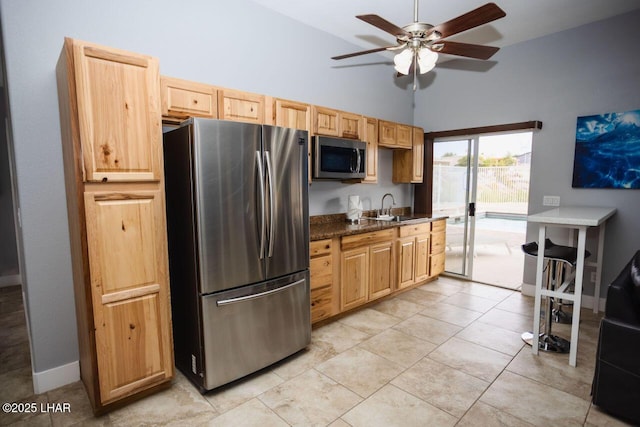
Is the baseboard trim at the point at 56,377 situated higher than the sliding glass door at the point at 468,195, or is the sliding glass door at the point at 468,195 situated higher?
the sliding glass door at the point at 468,195

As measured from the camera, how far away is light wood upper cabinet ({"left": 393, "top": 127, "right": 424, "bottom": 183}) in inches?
181

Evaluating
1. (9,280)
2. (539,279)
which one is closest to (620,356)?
(539,279)

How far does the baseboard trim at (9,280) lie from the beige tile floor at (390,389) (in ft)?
9.42

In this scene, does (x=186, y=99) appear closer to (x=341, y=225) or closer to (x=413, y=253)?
(x=341, y=225)

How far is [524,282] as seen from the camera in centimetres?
415

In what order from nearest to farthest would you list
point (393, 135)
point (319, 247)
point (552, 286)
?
point (552, 286), point (319, 247), point (393, 135)

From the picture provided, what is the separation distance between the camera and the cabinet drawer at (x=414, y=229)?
13.0ft

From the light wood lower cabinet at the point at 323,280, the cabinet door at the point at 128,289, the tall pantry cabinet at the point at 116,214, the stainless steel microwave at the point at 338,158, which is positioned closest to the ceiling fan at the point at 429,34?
the stainless steel microwave at the point at 338,158

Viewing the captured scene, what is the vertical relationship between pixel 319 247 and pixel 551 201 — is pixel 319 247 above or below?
below

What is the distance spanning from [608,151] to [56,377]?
543 cm

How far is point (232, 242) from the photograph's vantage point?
2172 millimetres

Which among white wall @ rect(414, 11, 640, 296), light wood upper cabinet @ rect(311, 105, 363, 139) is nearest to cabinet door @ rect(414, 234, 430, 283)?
white wall @ rect(414, 11, 640, 296)

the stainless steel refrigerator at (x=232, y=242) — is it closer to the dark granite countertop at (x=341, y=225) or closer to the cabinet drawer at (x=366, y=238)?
the dark granite countertop at (x=341, y=225)

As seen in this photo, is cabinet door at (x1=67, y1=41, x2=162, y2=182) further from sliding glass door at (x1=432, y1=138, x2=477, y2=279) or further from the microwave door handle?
sliding glass door at (x1=432, y1=138, x2=477, y2=279)
